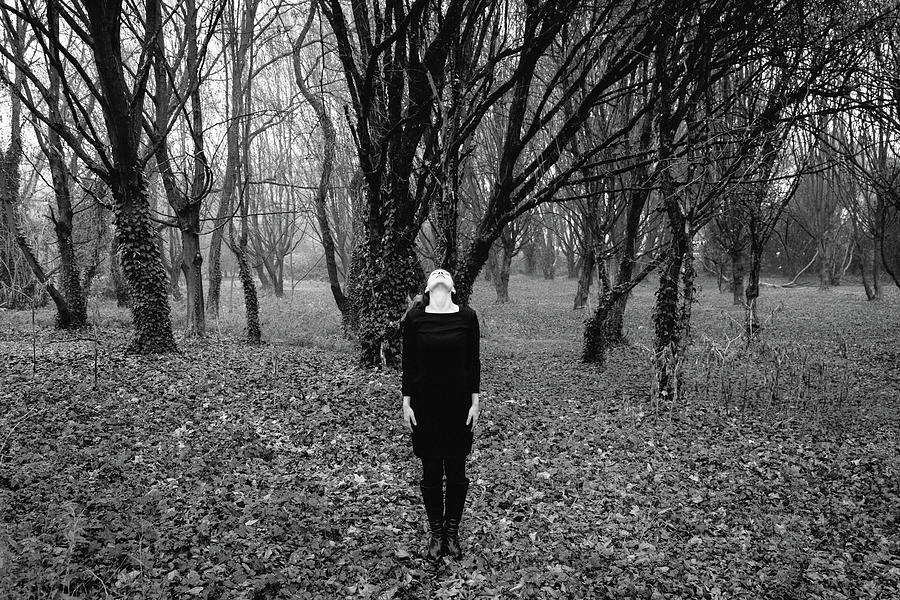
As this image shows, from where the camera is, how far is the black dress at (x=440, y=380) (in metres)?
4.20

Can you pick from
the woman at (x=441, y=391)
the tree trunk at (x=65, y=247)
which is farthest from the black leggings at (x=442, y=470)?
the tree trunk at (x=65, y=247)

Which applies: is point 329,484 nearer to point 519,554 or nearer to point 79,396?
point 519,554

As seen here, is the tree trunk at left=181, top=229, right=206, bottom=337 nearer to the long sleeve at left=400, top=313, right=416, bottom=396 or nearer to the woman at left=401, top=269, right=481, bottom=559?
the long sleeve at left=400, top=313, right=416, bottom=396

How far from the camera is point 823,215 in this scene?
2759 cm

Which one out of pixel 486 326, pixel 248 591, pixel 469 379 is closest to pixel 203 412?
pixel 248 591

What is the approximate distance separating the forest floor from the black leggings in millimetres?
686

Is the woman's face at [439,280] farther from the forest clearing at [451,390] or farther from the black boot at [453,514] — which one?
the black boot at [453,514]

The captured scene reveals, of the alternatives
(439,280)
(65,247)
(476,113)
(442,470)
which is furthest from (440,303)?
(65,247)

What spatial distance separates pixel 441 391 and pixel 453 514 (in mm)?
1071

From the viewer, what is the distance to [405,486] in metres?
5.68

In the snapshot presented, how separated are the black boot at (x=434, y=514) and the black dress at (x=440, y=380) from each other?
0.33 m

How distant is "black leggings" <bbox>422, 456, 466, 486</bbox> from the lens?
425 centimetres

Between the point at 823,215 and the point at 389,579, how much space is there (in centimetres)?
3219

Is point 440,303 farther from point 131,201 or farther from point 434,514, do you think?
point 131,201
